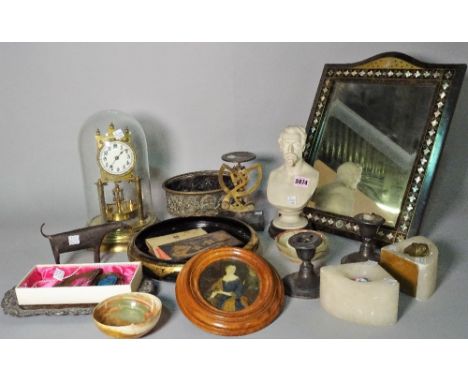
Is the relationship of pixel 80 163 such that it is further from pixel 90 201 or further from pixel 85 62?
pixel 85 62

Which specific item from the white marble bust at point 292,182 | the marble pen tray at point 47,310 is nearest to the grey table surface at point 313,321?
the marble pen tray at point 47,310

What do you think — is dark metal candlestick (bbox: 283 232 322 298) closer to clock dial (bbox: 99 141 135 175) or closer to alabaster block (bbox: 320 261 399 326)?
alabaster block (bbox: 320 261 399 326)

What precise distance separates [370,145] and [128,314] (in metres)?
0.94

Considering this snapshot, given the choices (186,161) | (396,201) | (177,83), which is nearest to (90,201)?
(186,161)

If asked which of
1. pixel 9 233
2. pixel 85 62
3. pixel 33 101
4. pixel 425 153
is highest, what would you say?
pixel 85 62

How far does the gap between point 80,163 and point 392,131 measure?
3.95ft

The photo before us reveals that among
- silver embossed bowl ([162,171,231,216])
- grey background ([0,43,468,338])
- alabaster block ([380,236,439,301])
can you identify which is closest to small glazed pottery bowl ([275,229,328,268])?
alabaster block ([380,236,439,301])

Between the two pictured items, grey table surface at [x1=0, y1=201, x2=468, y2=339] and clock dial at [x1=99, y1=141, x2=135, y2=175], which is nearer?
grey table surface at [x1=0, y1=201, x2=468, y2=339]

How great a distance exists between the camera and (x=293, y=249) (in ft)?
4.67

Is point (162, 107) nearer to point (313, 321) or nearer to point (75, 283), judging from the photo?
point (75, 283)

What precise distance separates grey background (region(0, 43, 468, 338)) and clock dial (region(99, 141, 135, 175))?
14.4 inches

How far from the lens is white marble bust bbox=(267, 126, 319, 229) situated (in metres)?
1.54

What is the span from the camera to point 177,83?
76.1 inches

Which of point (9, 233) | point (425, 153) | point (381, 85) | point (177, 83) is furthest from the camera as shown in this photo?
point (177, 83)
